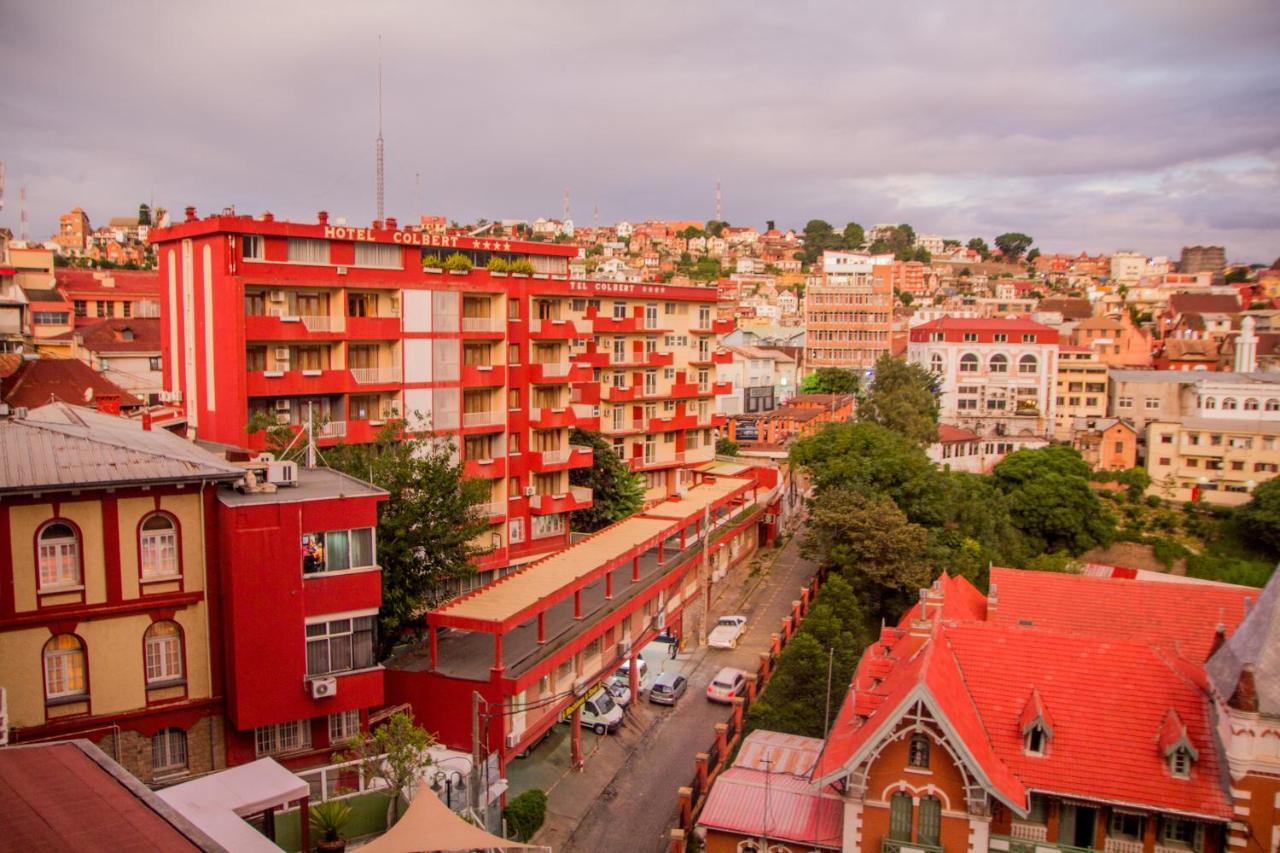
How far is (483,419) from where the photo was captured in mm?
41812

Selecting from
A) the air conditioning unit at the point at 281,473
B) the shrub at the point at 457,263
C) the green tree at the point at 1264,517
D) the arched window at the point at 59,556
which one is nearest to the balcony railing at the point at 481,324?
the shrub at the point at 457,263

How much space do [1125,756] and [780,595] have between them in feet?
82.2

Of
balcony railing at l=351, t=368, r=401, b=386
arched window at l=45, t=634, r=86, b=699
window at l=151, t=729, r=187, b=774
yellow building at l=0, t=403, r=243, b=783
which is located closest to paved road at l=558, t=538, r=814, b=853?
window at l=151, t=729, r=187, b=774

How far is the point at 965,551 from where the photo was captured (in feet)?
161

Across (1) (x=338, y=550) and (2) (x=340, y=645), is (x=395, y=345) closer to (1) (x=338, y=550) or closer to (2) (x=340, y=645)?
(1) (x=338, y=550)

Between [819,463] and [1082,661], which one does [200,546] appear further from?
[819,463]

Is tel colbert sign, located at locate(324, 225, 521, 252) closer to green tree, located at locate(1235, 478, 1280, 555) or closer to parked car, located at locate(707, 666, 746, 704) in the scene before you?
parked car, located at locate(707, 666, 746, 704)

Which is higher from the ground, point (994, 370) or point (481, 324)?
point (481, 324)

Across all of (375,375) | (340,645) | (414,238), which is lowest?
(340,645)

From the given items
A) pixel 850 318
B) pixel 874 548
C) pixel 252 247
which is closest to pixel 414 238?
pixel 252 247

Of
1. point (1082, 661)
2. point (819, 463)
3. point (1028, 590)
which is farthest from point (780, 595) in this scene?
point (1082, 661)

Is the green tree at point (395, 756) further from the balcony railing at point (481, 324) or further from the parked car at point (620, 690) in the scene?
the balcony railing at point (481, 324)

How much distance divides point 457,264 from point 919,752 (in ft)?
85.8

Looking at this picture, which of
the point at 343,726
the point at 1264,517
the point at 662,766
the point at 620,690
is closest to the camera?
the point at 343,726
